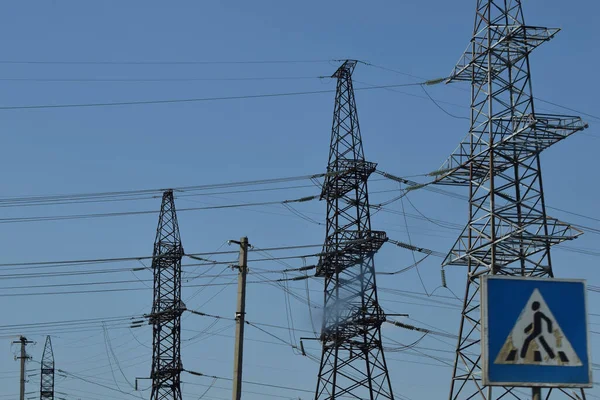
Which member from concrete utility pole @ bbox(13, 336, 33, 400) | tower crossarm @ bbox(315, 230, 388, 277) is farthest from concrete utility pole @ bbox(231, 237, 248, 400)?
concrete utility pole @ bbox(13, 336, 33, 400)

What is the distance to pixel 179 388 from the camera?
62125mm

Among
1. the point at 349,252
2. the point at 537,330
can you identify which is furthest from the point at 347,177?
the point at 537,330

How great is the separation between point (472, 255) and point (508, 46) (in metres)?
9.70

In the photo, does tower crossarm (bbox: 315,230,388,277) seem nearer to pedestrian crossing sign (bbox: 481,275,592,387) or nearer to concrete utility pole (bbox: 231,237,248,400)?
concrete utility pole (bbox: 231,237,248,400)

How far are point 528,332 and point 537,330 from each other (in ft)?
0.52

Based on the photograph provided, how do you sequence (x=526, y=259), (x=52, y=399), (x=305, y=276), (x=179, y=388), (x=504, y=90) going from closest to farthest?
(x=526, y=259)
(x=504, y=90)
(x=305, y=276)
(x=179, y=388)
(x=52, y=399)

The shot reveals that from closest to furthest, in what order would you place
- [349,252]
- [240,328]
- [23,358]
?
1. [240,328]
2. [349,252]
3. [23,358]

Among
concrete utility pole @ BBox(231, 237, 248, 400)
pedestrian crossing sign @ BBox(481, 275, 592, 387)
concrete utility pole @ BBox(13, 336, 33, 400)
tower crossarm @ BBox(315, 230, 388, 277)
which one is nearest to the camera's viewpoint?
pedestrian crossing sign @ BBox(481, 275, 592, 387)

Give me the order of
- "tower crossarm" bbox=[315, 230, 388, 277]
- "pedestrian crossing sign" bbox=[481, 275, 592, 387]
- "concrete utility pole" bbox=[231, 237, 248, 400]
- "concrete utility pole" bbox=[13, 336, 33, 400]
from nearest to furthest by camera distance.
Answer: "pedestrian crossing sign" bbox=[481, 275, 592, 387] < "concrete utility pole" bbox=[231, 237, 248, 400] < "tower crossarm" bbox=[315, 230, 388, 277] < "concrete utility pole" bbox=[13, 336, 33, 400]

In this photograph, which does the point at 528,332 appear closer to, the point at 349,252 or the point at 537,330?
the point at 537,330

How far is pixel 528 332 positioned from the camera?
490 inches

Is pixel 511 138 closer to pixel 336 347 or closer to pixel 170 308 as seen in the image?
pixel 336 347

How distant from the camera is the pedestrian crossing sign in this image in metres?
12.4

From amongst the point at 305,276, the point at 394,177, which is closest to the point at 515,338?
the point at 305,276
